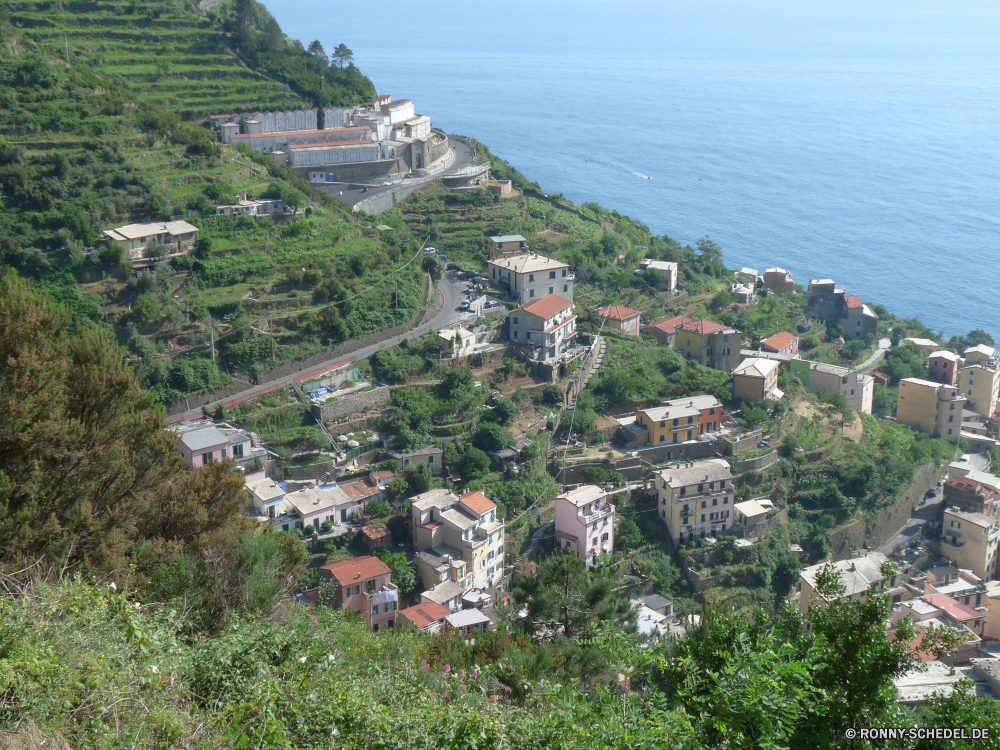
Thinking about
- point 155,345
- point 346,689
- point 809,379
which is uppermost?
point 346,689

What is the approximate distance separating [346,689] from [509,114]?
7171 centimetres

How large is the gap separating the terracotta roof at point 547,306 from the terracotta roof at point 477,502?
6404 mm

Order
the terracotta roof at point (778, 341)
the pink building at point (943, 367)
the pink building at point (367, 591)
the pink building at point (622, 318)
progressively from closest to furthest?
the pink building at point (367, 591), the pink building at point (622, 318), the terracotta roof at point (778, 341), the pink building at point (943, 367)

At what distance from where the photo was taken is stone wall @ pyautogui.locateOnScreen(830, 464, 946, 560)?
23672 mm

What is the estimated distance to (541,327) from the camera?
24.4 metres

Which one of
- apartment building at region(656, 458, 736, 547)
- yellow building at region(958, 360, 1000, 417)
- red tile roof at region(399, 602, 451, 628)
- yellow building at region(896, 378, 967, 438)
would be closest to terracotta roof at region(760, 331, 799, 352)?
yellow building at region(896, 378, 967, 438)

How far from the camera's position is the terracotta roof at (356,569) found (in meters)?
17.2

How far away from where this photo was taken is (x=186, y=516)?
10.4m

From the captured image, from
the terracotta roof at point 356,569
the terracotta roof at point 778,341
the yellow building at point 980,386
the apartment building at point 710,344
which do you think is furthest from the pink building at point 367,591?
the yellow building at point 980,386

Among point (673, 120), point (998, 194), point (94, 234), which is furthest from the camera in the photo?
point (673, 120)

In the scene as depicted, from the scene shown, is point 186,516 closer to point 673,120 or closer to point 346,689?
point 346,689

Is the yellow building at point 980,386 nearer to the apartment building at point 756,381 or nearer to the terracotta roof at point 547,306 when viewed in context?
the apartment building at point 756,381

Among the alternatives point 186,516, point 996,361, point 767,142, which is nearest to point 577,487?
point 186,516

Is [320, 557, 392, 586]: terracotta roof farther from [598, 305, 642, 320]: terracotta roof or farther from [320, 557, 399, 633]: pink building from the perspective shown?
[598, 305, 642, 320]: terracotta roof
